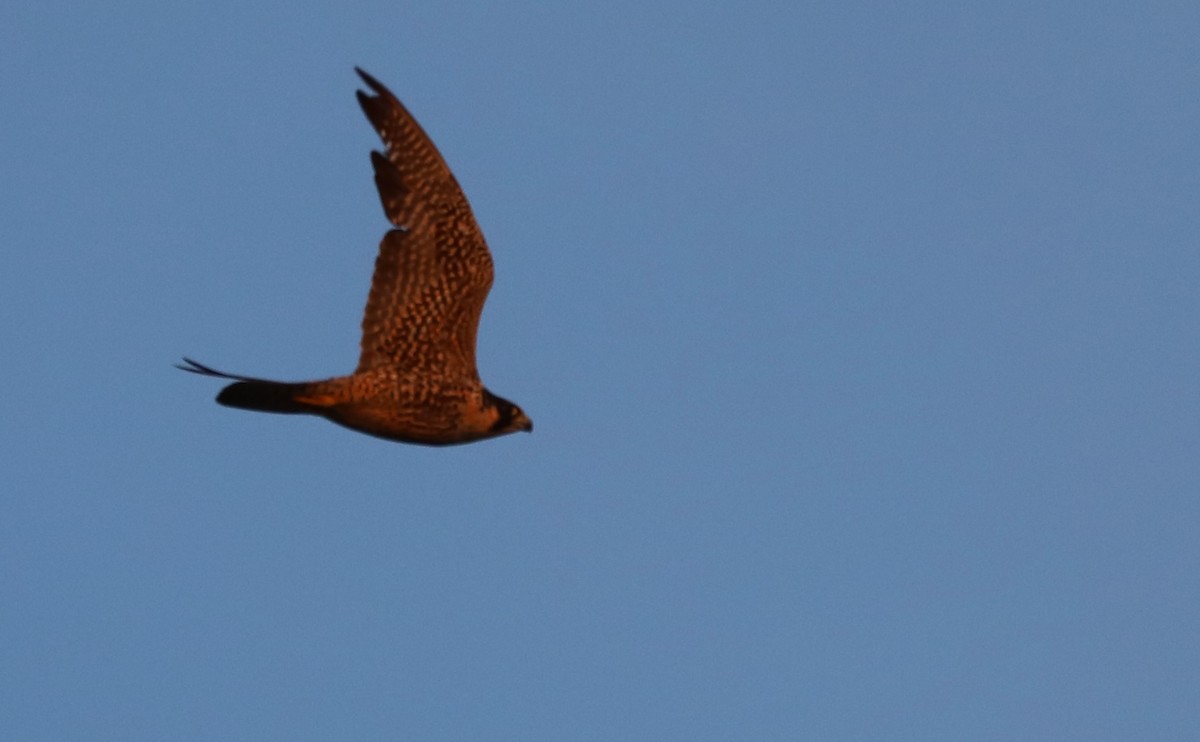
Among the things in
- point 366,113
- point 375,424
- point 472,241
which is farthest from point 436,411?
point 366,113

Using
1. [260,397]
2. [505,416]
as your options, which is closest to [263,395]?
[260,397]

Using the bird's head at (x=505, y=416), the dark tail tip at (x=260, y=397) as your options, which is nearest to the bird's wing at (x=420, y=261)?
the bird's head at (x=505, y=416)

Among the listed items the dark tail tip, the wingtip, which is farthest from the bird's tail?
the wingtip

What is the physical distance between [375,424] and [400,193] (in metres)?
2.40

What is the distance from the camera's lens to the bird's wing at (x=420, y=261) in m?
14.8

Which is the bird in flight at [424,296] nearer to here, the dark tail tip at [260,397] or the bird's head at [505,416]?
the bird's head at [505,416]

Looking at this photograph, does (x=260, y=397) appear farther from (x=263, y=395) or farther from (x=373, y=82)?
(x=373, y=82)

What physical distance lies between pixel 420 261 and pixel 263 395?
2.20 metres

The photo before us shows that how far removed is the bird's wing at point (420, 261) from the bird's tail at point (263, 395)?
0.99 meters

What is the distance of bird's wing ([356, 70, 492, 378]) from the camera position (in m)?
14.8

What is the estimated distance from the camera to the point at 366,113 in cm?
1500

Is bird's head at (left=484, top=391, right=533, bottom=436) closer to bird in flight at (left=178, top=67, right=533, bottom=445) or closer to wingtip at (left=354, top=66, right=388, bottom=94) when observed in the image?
bird in flight at (left=178, top=67, right=533, bottom=445)

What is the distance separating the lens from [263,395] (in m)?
13.8

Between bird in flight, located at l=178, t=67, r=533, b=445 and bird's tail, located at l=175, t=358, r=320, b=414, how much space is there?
73 centimetres
